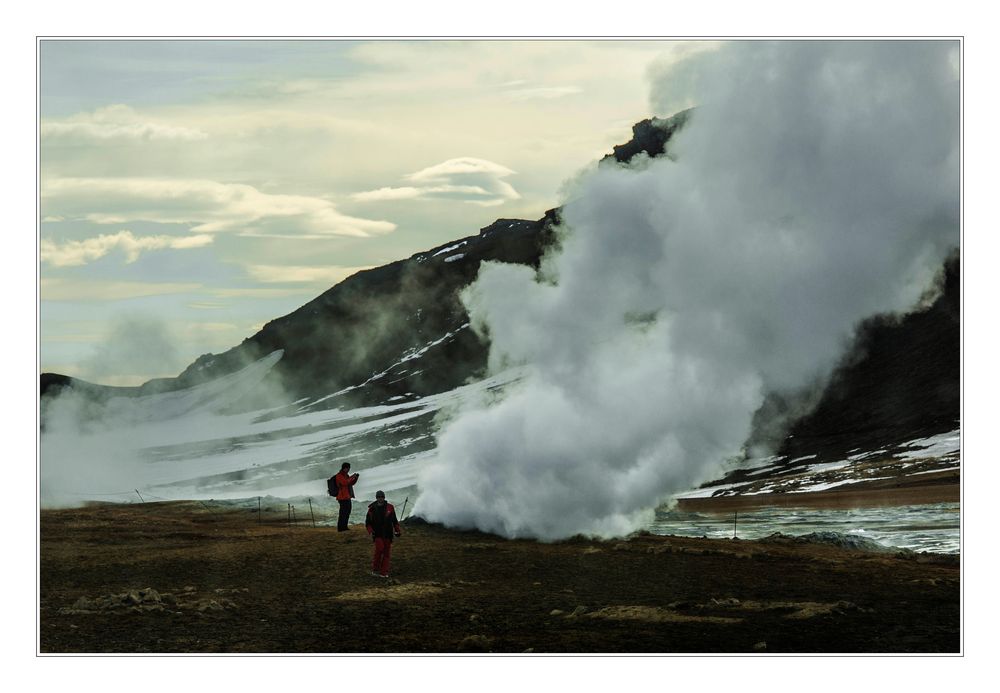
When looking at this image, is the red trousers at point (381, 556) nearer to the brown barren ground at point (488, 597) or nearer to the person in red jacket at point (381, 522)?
the person in red jacket at point (381, 522)

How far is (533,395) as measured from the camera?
135 ft

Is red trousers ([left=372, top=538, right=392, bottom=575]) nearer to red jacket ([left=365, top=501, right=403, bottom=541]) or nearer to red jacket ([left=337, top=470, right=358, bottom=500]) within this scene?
red jacket ([left=365, top=501, right=403, bottom=541])

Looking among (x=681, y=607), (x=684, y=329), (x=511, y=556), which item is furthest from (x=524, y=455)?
(x=681, y=607)

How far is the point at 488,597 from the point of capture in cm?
3012

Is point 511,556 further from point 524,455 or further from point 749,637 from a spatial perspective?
point 749,637

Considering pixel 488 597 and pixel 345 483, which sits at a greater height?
pixel 345 483

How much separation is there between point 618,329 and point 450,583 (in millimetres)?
14677

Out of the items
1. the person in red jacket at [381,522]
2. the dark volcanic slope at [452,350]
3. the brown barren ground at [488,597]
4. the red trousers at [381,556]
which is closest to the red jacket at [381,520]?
the person in red jacket at [381,522]

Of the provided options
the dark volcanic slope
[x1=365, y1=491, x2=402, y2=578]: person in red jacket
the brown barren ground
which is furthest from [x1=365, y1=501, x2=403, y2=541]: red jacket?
the dark volcanic slope

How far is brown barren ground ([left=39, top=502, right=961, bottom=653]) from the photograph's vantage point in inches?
1059

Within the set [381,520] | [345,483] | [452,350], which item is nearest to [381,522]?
[381,520]

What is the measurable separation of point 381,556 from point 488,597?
3203 mm

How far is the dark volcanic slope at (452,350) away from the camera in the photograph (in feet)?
161

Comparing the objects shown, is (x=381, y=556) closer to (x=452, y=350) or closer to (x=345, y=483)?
(x=345, y=483)
